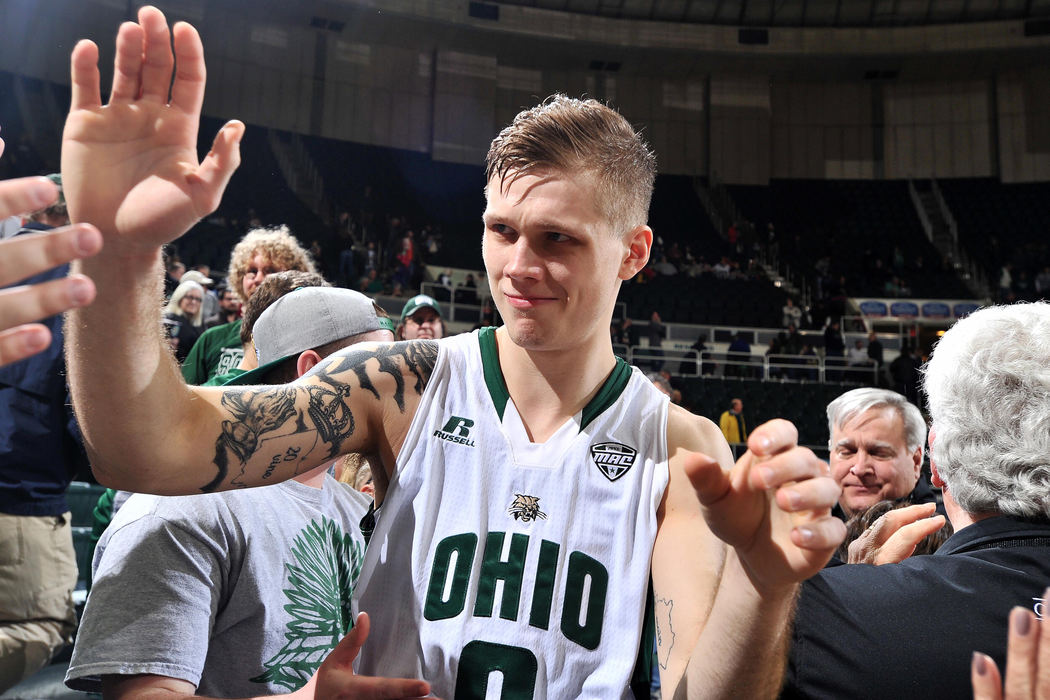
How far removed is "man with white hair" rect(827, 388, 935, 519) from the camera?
322cm

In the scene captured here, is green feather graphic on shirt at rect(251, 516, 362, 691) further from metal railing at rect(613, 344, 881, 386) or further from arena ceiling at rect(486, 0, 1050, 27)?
arena ceiling at rect(486, 0, 1050, 27)

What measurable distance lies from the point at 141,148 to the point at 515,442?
904 millimetres

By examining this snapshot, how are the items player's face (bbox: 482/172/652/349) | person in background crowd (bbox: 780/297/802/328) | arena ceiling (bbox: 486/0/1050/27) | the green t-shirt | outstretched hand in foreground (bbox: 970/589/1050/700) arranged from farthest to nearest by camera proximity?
arena ceiling (bbox: 486/0/1050/27) → person in background crowd (bbox: 780/297/802/328) → the green t-shirt → player's face (bbox: 482/172/652/349) → outstretched hand in foreground (bbox: 970/589/1050/700)

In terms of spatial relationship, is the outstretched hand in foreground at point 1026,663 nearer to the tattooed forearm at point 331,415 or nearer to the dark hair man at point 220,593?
the dark hair man at point 220,593

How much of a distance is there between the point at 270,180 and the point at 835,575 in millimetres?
16981

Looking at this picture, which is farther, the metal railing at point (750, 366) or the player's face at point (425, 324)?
the metal railing at point (750, 366)

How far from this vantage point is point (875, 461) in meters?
3.24

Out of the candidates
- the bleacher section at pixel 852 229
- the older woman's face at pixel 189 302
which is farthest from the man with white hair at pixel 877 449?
the bleacher section at pixel 852 229

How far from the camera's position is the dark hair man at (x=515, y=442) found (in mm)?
1214

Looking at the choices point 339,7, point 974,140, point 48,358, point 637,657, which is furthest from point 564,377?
point 974,140

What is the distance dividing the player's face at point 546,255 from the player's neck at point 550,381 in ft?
0.28

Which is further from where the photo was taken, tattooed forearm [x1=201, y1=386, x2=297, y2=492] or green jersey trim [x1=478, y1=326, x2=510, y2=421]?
green jersey trim [x1=478, y1=326, x2=510, y2=421]

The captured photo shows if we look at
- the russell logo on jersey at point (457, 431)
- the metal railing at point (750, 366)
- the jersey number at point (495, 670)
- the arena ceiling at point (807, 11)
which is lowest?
the jersey number at point (495, 670)

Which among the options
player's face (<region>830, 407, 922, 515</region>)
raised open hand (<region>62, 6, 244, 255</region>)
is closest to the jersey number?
raised open hand (<region>62, 6, 244, 255</region>)
